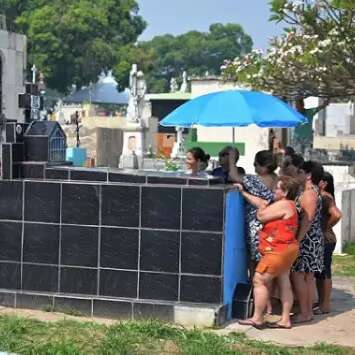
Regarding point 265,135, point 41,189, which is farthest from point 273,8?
point 265,135

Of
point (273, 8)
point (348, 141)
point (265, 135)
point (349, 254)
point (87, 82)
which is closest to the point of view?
point (349, 254)

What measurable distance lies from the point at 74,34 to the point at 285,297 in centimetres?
5750

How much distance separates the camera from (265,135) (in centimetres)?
2612

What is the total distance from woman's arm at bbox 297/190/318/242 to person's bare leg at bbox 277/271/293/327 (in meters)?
0.36

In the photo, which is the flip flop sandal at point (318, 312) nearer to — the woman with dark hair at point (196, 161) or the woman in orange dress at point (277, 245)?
the woman in orange dress at point (277, 245)

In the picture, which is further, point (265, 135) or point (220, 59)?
point (220, 59)

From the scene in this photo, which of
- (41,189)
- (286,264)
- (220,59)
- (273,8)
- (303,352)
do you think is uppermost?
(220,59)

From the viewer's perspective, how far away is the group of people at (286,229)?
6.73 meters

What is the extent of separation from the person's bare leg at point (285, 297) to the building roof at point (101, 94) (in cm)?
5954

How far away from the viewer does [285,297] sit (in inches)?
272

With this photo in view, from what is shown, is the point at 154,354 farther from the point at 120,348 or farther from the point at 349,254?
the point at 349,254

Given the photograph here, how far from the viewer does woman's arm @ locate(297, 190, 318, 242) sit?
23.1 ft

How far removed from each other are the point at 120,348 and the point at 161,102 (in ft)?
128

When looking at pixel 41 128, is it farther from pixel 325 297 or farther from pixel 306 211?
pixel 325 297
